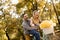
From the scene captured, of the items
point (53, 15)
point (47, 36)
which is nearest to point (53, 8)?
point (53, 15)

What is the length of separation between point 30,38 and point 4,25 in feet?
3.32

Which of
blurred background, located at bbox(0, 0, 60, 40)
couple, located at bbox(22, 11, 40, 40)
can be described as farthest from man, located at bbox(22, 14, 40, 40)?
blurred background, located at bbox(0, 0, 60, 40)

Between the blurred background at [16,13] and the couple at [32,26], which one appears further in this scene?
the blurred background at [16,13]

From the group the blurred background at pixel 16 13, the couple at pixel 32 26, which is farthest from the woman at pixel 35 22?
the blurred background at pixel 16 13

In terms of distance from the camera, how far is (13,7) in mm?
4867

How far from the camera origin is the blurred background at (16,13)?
4.79 meters

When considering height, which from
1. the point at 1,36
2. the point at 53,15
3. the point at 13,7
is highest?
the point at 13,7

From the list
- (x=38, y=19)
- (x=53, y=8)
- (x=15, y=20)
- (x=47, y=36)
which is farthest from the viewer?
(x=53, y=8)

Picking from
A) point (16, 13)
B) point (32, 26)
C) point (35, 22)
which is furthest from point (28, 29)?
point (16, 13)

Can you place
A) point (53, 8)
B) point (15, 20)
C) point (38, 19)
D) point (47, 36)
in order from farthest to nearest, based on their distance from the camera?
1. point (53, 8)
2. point (15, 20)
3. point (38, 19)
4. point (47, 36)

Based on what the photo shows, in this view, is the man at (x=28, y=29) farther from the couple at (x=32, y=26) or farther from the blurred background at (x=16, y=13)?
the blurred background at (x=16, y=13)

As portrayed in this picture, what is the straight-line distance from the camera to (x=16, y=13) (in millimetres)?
4844

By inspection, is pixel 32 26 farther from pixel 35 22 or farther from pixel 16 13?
pixel 16 13

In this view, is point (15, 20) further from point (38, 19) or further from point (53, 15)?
point (53, 15)
